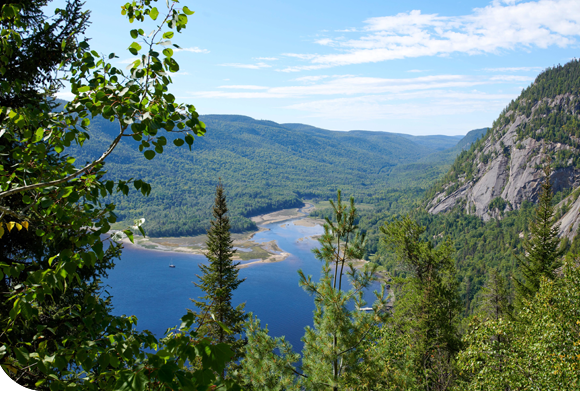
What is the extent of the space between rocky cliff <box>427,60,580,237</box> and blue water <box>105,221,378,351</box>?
2985 inches

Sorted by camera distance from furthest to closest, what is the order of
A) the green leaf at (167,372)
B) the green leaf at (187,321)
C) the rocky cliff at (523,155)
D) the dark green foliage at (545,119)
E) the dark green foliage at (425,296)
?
the dark green foliage at (545,119) → the rocky cliff at (523,155) → the dark green foliage at (425,296) → the green leaf at (187,321) → the green leaf at (167,372)

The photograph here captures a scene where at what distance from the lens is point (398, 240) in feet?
54.3

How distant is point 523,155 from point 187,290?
4705 inches

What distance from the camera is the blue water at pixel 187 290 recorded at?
46812 mm

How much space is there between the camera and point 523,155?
12194 centimetres

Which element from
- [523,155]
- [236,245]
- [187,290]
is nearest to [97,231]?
[187,290]

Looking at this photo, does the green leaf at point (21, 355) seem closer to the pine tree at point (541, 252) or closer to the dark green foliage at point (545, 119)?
the pine tree at point (541, 252)

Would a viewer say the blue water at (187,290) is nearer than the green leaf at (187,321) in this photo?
No

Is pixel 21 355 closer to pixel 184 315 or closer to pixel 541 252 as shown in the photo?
pixel 184 315

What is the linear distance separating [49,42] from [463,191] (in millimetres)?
149724

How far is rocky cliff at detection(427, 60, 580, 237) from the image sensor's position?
Result: 113 meters

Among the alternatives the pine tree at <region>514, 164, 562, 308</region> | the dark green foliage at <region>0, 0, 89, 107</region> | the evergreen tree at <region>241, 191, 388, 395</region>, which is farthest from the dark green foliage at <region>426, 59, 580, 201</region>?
the dark green foliage at <region>0, 0, 89, 107</region>

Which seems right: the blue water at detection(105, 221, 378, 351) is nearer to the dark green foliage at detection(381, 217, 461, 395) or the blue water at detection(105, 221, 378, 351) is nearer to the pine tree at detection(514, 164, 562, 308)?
the pine tree at detection(514, 164, 562, 308)

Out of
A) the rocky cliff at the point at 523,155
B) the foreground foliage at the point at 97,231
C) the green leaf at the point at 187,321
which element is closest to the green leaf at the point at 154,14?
the foreground foliage at the point at 97,231
